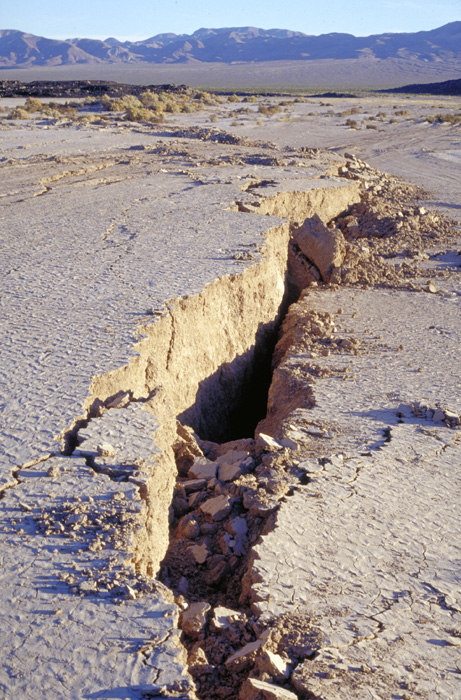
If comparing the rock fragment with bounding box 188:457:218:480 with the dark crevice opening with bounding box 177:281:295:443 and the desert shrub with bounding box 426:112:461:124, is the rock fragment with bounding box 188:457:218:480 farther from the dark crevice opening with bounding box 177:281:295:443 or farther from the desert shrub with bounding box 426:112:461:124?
the desert shrub with bounding box 426:112:461:124

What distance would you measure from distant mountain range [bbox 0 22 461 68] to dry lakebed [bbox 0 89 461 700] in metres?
138

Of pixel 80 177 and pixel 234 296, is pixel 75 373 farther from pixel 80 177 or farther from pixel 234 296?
pixel 80 177

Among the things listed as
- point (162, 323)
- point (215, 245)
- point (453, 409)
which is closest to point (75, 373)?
point (162, 323)

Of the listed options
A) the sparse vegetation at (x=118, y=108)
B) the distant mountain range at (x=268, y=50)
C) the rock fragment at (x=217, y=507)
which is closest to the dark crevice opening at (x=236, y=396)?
the rock fragment at (x=217, y=507)

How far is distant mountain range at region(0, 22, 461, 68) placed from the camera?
14675cm

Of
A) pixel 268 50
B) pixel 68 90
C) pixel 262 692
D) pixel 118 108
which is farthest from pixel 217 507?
pixel 268 50

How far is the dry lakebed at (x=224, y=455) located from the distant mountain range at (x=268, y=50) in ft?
451

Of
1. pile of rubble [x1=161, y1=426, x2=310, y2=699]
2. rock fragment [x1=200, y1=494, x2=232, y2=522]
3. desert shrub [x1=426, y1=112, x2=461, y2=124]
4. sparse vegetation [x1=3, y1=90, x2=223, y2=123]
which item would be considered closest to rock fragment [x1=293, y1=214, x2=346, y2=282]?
pile of rubble [x1=161, y1=426, x2=310, y2=699]

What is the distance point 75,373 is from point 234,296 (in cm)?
263

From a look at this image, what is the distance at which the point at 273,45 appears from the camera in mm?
174625

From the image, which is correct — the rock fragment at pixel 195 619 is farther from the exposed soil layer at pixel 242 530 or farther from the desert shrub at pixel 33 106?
the desert shrub at pixel 33 106

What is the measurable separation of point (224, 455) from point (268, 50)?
602ft

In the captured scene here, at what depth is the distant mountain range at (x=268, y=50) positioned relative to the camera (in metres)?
147

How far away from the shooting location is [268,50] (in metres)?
170
